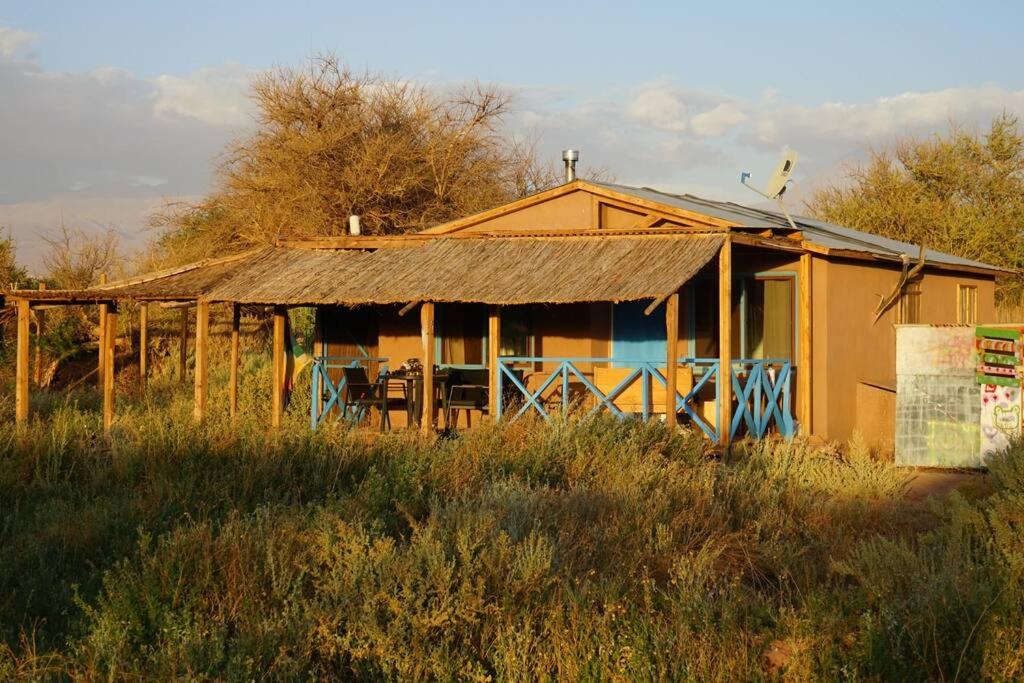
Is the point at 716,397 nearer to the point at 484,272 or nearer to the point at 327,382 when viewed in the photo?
the point at 484,272

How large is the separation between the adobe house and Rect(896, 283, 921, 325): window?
0.03 metres

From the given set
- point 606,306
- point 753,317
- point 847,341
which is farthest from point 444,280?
point 847,341

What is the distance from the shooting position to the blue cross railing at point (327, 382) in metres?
14.6

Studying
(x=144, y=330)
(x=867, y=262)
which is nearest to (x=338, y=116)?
(x=144, y=330)

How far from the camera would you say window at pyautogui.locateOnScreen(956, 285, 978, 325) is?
57.5 ft

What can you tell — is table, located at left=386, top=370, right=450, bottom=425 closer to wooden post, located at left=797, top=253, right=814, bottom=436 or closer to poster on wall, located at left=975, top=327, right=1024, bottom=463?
wooden post, located at left=797, top=253, right=814, bottom=436

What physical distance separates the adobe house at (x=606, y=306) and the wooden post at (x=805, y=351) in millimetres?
25

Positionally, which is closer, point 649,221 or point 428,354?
point 428,354

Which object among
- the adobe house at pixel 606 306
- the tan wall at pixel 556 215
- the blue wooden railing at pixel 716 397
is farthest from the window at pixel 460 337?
the blue wooden railing at pixel 716 397

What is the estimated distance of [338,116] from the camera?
29344mm

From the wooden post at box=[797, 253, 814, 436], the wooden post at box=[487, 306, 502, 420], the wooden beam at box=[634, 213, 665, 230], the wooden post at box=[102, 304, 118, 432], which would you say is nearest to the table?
the wooden post at box=[487, 306, 502, 420]

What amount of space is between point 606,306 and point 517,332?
121 cm

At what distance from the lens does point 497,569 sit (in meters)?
6.46

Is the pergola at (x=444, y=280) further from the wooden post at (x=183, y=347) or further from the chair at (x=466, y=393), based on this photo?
the wooden post at (x=183, y=347)
